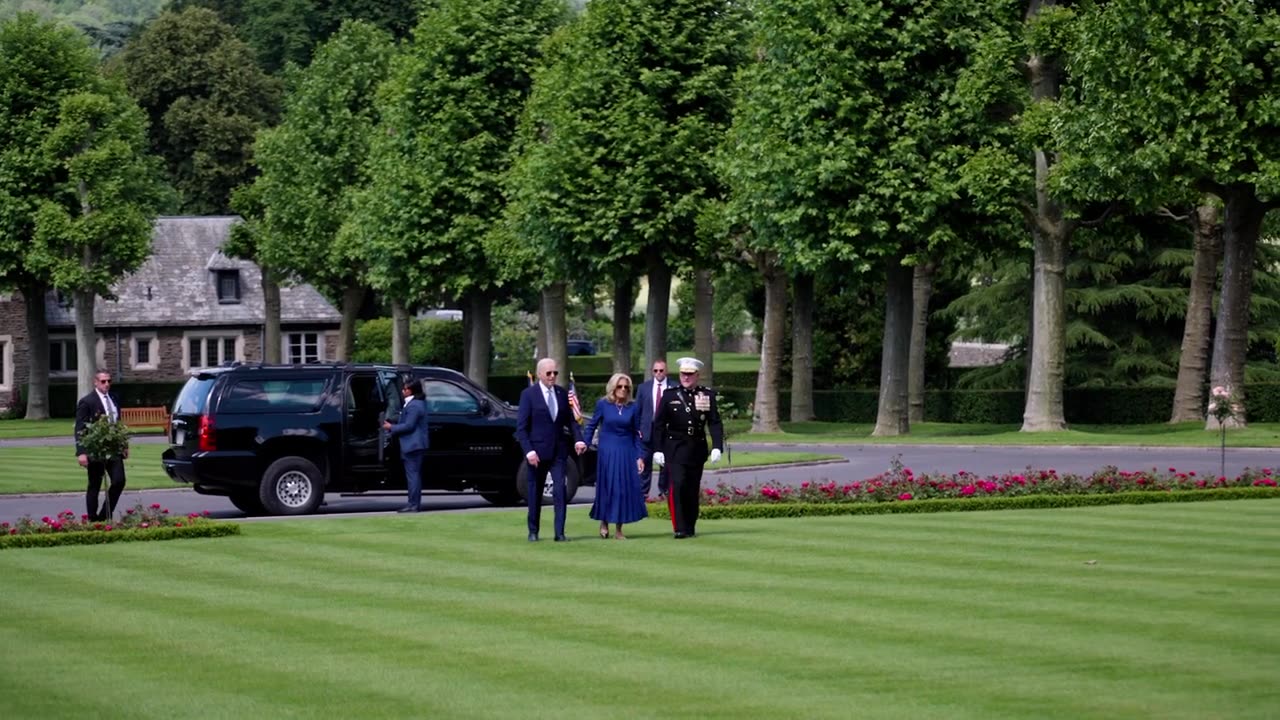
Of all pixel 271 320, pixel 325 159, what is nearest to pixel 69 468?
pixel 325 159

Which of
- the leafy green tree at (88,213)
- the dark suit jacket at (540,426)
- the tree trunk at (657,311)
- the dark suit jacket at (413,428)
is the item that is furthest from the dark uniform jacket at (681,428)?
the leafy green tree at (88,213)

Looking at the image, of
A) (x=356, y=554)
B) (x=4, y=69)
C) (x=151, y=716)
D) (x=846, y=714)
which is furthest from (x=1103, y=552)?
(x=4, y=69)

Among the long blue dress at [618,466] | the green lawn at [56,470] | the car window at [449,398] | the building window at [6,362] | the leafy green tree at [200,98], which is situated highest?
the leafy green tree at [200,98]

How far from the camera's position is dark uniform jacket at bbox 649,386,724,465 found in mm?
22609

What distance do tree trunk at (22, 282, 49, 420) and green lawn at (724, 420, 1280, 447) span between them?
30.0 metres

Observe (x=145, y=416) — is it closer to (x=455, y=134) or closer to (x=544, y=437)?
(x=455, y=134)

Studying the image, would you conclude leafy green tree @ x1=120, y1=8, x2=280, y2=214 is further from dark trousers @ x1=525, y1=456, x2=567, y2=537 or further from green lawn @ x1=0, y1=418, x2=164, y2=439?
dark trousers @ x1=525, y1=456, x2=567, y2=537

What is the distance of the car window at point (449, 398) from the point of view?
29141 millimetres

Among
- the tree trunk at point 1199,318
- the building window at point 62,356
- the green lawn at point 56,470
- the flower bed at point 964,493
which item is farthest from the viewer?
the building window at point 62,356

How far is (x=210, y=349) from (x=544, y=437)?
68.5 metres

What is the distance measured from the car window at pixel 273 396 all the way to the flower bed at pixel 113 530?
11.4ft

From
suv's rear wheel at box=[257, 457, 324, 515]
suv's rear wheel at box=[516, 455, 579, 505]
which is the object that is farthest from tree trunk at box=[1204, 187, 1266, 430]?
suv's rear wheel at box=[257, 457, 324, 515]

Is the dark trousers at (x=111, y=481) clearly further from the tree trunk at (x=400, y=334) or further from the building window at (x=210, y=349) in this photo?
the building window at (x=210, y=349)

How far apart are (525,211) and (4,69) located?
27391mm
